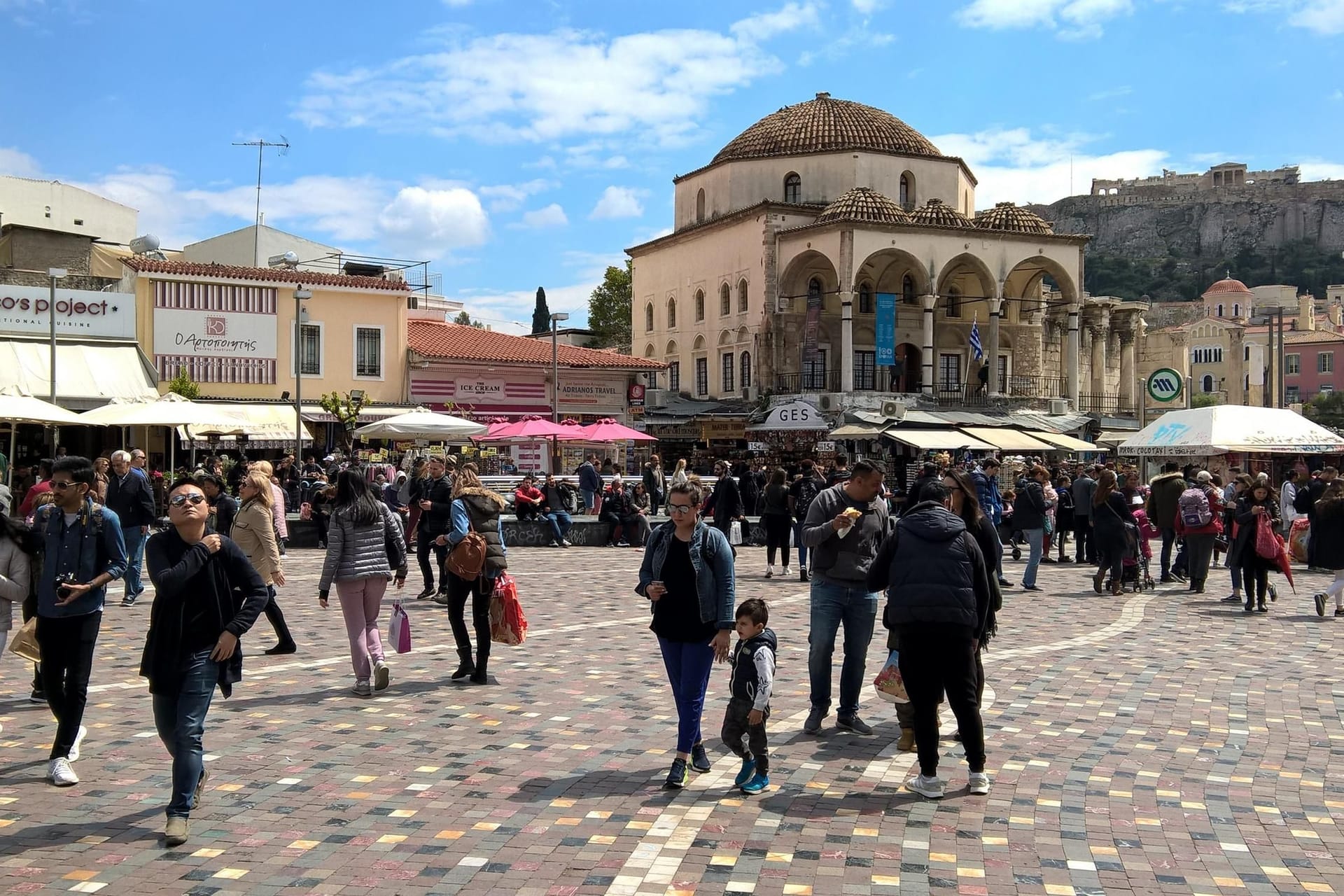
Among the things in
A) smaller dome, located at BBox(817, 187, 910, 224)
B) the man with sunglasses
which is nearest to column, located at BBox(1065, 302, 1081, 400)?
smaller dome, located at BBox(817, 187, 910, 224)

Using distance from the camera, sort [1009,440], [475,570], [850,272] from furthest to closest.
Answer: [850,272]
[1009,440]
[475,570]

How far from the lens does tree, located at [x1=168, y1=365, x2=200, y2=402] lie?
28.9 m

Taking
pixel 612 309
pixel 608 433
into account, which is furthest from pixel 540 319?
pixel 608 433

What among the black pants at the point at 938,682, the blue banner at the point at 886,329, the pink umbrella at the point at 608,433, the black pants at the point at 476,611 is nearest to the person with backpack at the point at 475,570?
the black pants at the point at 476,611

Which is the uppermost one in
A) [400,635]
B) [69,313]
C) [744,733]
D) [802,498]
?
[69,313]

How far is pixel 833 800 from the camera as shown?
611 centimetres

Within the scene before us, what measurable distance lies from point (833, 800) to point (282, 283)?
30.0 m

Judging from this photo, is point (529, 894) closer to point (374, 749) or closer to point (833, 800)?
point (833, 800)

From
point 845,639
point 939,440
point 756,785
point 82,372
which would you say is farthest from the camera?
point 939,440

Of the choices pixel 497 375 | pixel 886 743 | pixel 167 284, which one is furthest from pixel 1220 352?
pixel 886 743

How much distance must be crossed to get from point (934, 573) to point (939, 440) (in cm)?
2698

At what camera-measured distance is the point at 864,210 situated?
42.5 metres

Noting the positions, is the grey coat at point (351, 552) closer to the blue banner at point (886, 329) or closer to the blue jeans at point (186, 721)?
the blue jeans at point (186, 721)

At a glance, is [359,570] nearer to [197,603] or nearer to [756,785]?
[197,603]
